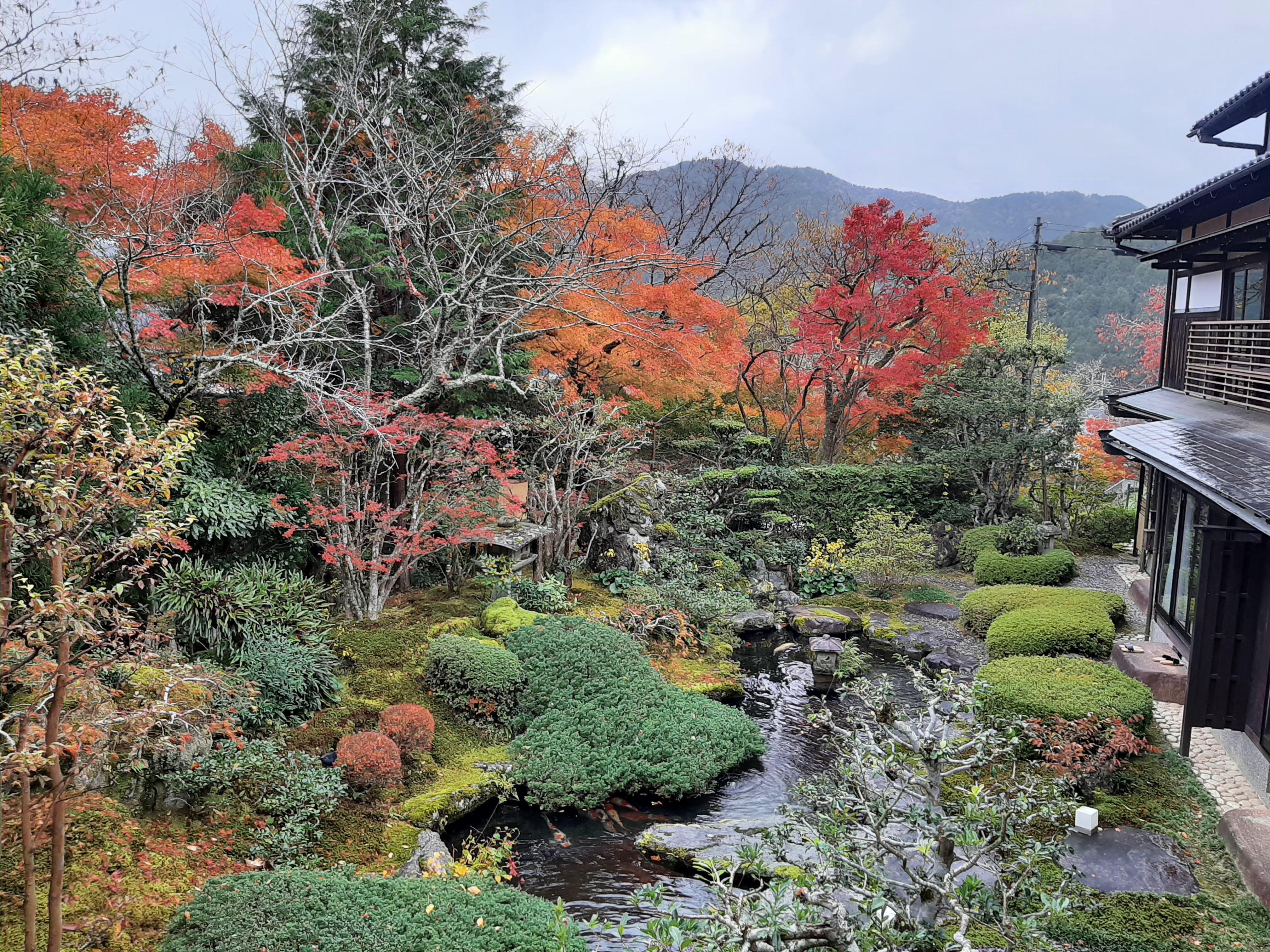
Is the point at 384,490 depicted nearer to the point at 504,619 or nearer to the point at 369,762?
the point at 504,619

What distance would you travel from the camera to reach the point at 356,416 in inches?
408

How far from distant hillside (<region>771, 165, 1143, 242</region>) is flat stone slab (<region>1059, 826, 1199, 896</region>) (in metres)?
58.1

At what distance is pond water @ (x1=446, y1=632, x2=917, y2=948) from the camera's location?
7.28 meters

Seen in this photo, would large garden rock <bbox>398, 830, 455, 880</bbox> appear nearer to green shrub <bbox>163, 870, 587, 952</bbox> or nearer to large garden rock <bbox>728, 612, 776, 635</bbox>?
green shrub <bbox>163, 870, 587, 952</bbox>

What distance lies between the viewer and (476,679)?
9.77 meters

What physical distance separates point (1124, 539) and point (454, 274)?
1765cm

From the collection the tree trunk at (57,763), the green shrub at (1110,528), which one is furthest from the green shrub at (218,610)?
the green shrub at (1110,528)

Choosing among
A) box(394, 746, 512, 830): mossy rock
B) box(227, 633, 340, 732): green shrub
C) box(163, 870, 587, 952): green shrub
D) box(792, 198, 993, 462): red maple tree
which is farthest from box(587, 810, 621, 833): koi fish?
box(792, 198, 993, 462): red maple tree

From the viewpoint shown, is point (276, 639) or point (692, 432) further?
point (692, 432)

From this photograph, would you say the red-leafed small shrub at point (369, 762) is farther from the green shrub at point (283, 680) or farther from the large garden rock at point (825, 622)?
the large garden rock at point (825, 622)

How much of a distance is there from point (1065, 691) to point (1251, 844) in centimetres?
245

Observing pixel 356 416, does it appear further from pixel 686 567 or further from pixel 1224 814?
pixel 1224 814

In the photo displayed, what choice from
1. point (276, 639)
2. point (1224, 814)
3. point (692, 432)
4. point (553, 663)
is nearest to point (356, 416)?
point (276, 639)

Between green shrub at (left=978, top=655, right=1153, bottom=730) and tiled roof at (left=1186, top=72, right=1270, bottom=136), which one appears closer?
green shrub at (left=978, top=655, right=1153, bottom=730)
